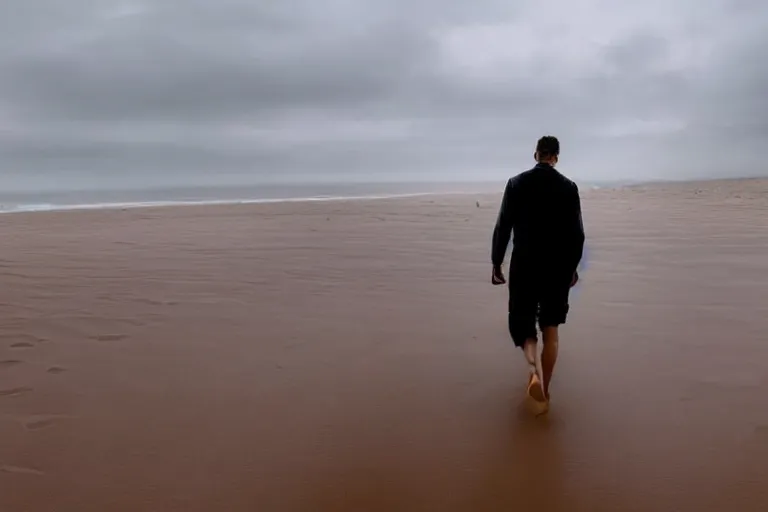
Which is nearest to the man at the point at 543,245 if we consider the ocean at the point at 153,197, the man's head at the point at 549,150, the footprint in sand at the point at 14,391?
the man's head at the point at 549,150

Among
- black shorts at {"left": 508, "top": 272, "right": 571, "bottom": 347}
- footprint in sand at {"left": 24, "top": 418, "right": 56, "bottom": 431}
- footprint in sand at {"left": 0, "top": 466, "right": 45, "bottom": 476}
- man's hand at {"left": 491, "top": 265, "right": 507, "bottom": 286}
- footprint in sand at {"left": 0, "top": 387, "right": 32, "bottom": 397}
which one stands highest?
man's hand at {"left": 491, "top": 265, "right": 507, "bottom": 286}

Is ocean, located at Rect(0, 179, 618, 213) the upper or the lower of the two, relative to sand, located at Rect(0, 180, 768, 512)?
upper

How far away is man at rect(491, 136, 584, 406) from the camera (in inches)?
146

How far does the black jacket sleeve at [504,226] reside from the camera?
382 cm

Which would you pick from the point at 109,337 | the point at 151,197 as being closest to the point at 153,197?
the point at 151,197

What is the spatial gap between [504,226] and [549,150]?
0.56m

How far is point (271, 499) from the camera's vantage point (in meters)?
2.80

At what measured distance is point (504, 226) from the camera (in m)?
3.87

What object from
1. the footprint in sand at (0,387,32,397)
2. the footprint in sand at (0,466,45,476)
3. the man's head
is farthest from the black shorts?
the footprint in sand at (0,387,32,397)

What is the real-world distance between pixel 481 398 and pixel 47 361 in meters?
3.36

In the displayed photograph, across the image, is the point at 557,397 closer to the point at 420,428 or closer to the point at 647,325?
the point at 420,428

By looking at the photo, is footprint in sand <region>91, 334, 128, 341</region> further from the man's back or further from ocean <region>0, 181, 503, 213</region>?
ocean <region>0, 181, 503, 213</region>

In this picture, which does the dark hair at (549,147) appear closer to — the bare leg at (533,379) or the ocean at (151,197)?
the bare leg at (533,379)

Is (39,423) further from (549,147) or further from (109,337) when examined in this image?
(549,147)
